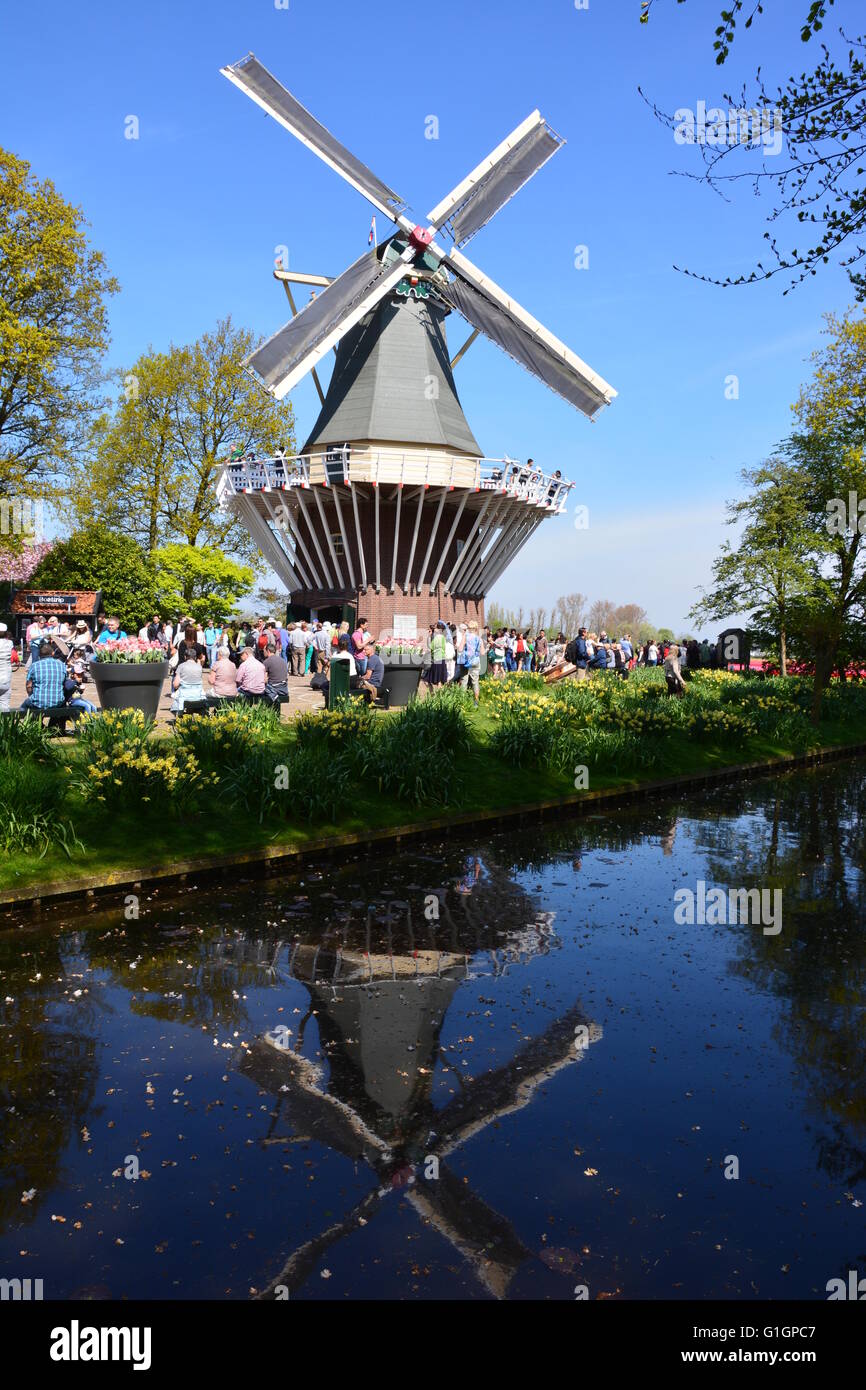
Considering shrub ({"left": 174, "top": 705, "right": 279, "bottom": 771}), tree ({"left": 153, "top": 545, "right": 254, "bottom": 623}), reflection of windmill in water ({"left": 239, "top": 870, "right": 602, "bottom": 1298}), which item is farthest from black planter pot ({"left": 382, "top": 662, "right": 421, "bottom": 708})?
tree ({"left": 153, "top": 545, "right": 254, "bottom": 623})

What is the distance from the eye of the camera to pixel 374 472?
1191 inches

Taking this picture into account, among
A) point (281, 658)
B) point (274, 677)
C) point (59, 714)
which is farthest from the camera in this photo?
point (281, 658)

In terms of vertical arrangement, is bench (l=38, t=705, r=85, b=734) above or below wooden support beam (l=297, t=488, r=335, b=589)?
below

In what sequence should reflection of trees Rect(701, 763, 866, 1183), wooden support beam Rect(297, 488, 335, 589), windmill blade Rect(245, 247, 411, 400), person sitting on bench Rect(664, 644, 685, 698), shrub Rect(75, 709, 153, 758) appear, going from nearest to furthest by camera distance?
1. reflection of trees Rect(701, 763, 866, 1183)
2. shrub Rect(75, 709, 153, 758)
3. person sitting on bench Rect(664, 644, 685, 698)
4. windmill blade Rect(245, 247, 411, 400)
5. wooden support beam Rect(297, 488, 335, 589)

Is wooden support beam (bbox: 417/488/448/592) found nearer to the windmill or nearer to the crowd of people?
the windmill

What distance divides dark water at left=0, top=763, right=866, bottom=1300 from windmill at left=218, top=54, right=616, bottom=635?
2396cm

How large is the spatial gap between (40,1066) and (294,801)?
605 cm

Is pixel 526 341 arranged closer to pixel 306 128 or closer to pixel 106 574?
pixel 306 128

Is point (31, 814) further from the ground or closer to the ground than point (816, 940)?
further from the ground

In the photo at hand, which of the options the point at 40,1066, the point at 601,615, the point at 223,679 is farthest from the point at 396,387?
the point at 601,615

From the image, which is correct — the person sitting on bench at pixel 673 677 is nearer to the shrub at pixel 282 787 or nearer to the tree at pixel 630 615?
the shrub at pixel 282 787

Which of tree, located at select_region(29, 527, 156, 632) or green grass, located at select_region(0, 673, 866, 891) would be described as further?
tree, located at select_region(29, 527, 156, 632)

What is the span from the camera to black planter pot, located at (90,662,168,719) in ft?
50.5

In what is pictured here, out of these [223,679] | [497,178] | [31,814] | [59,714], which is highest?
[497,178]
